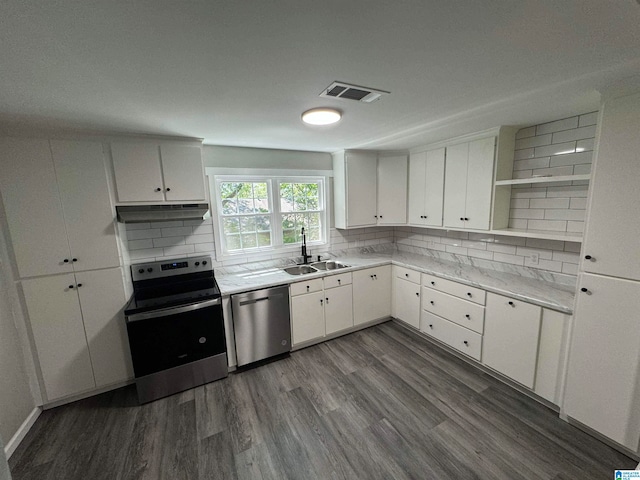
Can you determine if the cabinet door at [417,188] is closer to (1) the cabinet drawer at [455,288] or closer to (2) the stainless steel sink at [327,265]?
(1) the cabinet drawer at [455,288]

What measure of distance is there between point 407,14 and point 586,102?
181 centimetres

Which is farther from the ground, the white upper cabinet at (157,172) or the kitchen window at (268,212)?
the white upper cabinet at (157,172)

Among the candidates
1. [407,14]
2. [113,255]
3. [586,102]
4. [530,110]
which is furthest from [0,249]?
[586,102]

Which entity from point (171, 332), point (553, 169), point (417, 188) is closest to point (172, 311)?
point (171, 332)

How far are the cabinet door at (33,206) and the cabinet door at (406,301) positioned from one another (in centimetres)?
338

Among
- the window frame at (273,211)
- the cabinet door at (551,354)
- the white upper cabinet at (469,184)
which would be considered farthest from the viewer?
the window frame at (273,211)

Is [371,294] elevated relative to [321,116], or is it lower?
lower

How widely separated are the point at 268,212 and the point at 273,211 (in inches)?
2.6

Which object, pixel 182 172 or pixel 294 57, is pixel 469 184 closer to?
pixel 294 57

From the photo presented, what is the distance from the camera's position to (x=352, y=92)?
158 cm

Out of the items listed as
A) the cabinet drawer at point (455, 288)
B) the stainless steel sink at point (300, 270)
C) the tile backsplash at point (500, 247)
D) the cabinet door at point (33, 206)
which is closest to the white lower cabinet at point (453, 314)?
the cabinet drawer at point (455, 288)

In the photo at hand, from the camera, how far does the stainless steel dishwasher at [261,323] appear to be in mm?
2598

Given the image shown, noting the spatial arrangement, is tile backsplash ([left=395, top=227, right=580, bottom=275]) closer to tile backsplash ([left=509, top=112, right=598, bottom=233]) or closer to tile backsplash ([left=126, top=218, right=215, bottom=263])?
tile backsplash ([left=509, top=112, right=598, bottom=233])

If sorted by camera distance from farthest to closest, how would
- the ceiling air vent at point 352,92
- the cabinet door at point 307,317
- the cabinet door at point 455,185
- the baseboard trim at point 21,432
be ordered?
the cabinet door at point 307,317, the cabinet door at point 455,185, the baseboard trim at point 21,432, the ceiling air vent at point 352,92
